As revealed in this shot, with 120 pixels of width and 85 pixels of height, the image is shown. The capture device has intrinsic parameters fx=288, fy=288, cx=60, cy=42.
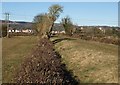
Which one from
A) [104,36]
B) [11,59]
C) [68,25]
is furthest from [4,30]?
[11,59]

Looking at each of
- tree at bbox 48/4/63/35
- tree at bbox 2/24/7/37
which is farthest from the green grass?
tree at bbox 2/24/7/37

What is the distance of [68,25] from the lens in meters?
109

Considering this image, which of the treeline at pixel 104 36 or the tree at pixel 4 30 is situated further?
the tree at pixel 4 30

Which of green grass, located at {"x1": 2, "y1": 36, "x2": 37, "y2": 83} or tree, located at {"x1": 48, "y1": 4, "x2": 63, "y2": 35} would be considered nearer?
green grass, located at {"x1": 2, "y1": 36, "x2": 37, "y2": 83}

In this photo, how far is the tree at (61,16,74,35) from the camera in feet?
352

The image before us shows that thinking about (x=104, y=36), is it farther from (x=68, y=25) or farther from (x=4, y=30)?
(x=4, y=30)

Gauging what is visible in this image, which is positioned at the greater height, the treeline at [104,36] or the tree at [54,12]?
the tree at [54,12]

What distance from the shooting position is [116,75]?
20.5 metres

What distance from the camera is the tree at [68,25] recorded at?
352 ft

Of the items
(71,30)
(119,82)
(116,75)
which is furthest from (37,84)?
(71,30)

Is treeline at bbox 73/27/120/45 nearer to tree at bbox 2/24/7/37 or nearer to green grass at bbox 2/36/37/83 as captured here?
green grass at bbox 2/36/37/83

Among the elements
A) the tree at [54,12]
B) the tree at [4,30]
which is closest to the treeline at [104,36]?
the tree at [54,12]

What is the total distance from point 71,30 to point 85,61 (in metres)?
80.6

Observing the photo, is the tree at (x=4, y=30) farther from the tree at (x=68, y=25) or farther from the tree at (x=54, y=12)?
→ the tree at (x=54, y=12)
